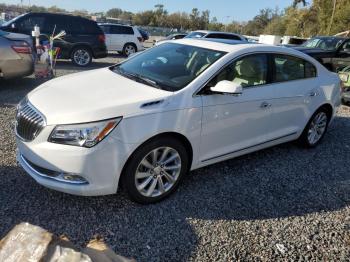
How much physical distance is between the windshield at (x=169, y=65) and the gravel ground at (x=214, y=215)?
1.20 m

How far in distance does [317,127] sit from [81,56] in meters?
9.46

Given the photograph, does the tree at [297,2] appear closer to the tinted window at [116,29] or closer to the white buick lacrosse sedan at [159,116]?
the tinted window at [116,29]

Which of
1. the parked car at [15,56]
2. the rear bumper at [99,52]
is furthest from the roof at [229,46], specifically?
the rear bumper at [99,52]

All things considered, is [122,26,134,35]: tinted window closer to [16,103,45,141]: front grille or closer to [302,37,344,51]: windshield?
Result: [302,37,344,51]: windshield

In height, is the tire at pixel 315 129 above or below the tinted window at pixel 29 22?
below

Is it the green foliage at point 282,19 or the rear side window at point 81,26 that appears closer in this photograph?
the rear side window at point 81,26

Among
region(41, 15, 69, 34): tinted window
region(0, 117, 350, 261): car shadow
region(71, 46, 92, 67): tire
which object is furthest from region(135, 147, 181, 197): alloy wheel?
region(41, 15, 69, 34): tinted window

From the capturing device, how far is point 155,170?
11.4 ft

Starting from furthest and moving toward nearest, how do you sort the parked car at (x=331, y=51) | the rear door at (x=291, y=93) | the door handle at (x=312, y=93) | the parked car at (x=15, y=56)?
the parked car at (x=331, y=51)
the parked car at (x=15, y=56)
the door handle at (x=312, y=93)
the rear door at (x=291, y=93)

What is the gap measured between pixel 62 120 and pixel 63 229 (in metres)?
0.96

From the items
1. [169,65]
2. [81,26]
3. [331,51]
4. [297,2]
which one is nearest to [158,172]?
[169,65]

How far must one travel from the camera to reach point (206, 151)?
149 inches

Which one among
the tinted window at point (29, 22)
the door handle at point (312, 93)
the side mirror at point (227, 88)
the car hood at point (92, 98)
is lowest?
the door handle at point (312, 93)

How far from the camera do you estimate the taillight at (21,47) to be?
7.36 m
